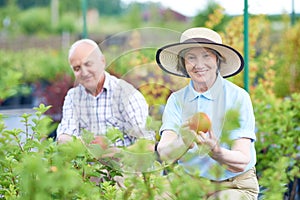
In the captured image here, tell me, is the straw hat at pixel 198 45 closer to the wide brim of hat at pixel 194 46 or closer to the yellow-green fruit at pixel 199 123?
the wide brim of hat at pixel 194 46

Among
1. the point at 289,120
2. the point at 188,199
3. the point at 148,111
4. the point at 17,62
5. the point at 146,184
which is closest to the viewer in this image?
the point at 188,199

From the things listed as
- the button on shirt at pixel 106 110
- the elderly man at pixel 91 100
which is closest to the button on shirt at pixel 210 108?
the button on shirt at pixel 106 110

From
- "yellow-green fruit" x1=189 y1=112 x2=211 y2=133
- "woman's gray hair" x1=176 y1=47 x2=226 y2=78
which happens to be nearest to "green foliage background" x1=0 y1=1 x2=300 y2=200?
"woman's gray hair" x1=176 y1=47 x2=226 y2=78

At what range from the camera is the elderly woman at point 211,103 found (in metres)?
2.55

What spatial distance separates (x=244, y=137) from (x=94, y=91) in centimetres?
111

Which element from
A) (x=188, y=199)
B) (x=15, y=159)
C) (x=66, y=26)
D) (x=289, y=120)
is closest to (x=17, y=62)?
(x=289, y=120)

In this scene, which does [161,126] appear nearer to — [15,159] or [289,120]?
[15,159]

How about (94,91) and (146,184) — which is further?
(94,91)

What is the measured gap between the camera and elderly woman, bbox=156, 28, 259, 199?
2.55m

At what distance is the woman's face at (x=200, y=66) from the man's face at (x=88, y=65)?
0.92 meters

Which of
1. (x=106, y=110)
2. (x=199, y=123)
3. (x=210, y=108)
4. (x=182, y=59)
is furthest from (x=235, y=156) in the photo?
(x=106, y=110)

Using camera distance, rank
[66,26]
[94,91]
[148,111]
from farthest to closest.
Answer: [66,26]
[94,91]
[148,111]

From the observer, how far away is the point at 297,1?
7.87 meters

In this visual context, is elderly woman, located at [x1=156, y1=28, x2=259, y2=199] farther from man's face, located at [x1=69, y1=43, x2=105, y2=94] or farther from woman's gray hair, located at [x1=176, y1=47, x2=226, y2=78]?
man's face, located at [x1=69, y1=43, x2=105, y2=94]
